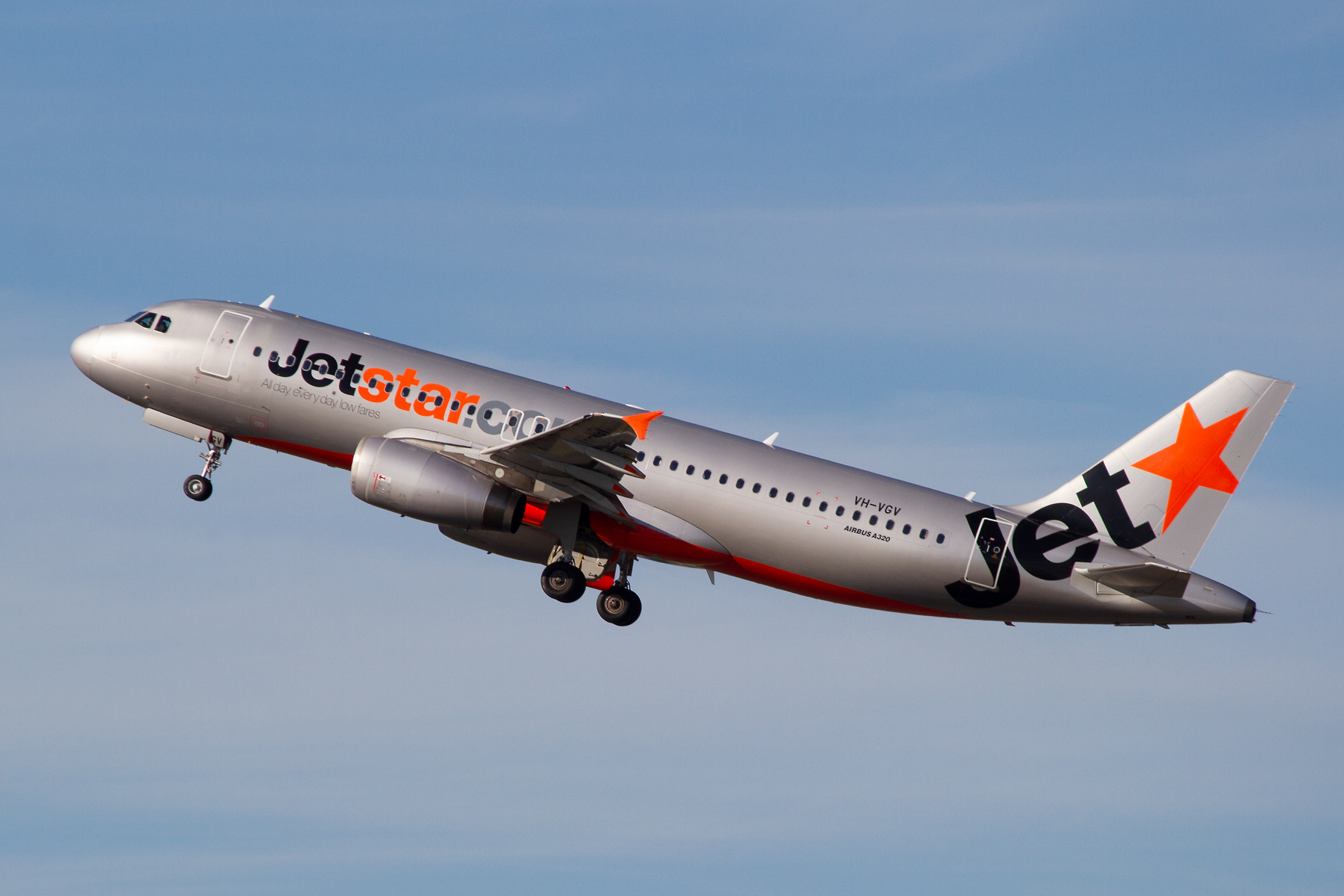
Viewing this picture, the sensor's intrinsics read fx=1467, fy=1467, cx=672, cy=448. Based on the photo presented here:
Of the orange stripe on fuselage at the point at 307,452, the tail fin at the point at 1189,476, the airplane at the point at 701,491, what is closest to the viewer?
the airplane at the point at 701,491

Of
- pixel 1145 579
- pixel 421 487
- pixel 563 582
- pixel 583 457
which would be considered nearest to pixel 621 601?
pixel 563 582

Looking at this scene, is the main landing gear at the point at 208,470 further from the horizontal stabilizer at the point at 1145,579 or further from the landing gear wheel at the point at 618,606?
the horizontal stabilizer at the point at 1145,579

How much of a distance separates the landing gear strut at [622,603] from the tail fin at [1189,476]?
11.3 meters

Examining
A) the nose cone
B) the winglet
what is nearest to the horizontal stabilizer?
the winglet

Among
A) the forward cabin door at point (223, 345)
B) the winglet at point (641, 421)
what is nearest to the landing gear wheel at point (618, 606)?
the winglet at point (641, 421)

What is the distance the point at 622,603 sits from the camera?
137 feet

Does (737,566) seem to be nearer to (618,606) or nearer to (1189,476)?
(618,606)

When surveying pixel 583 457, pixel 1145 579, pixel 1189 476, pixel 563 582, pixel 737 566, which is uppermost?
pixel 1189 476

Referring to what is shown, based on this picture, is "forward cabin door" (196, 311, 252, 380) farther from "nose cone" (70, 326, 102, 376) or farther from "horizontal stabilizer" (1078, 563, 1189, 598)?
"horizontal stabilizer" (1078, 563, 1189, 598)

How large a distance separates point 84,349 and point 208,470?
5.30 meters

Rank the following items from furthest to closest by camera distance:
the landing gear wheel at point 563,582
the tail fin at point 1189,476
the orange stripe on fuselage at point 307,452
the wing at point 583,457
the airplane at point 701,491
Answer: the orange stripe on fuselage at point 307,452 → the landing gear wheel at point 563,582 → the tail fin at point 1189,476 → the airplane at point 701,491 → the wing at point 583,457

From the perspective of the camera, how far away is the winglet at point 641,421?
3475cm

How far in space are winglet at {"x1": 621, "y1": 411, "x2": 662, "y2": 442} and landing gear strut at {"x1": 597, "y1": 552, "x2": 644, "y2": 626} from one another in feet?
13.6

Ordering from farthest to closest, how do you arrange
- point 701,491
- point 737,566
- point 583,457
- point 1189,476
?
1. point 737,566
2. point 1189,476
3. point 701,491
4. point 583,457
